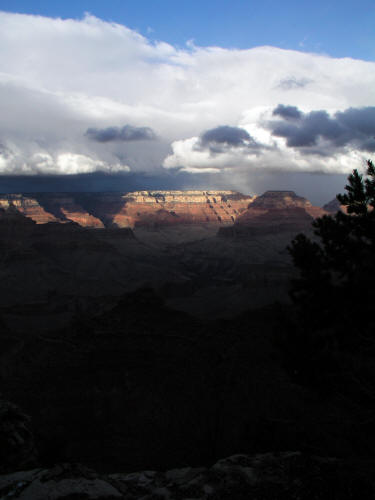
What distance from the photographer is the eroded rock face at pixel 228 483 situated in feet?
32.9

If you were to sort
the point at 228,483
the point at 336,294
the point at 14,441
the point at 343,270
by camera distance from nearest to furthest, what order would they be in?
the point at 228,483 < the point at 336,294 < the point at 343,270 < the point at 14,441

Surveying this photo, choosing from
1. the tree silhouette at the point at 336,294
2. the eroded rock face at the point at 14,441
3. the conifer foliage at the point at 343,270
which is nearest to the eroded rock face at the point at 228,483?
the tree silhouette at the point at 336,294

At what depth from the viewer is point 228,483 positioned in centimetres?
1083

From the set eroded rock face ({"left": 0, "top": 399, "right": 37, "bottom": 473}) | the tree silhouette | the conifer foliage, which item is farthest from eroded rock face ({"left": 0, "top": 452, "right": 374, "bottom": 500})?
the conifer foliage

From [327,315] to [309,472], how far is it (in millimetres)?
5043

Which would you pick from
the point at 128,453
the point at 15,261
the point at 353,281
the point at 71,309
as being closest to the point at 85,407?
the point at 128,453

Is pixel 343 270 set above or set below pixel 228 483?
above

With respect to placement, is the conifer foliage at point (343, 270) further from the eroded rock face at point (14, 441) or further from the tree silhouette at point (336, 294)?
the eroded rock face at point (14, 441)

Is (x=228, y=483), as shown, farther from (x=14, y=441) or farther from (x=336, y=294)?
(x=14, y=441)

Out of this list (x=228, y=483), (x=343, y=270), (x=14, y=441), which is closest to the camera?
(x=228, y=483)

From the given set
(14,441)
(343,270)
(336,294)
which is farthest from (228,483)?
(14,441)

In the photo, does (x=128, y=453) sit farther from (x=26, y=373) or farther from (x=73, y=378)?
(x=26, y=373)

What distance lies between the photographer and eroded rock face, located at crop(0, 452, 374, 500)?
10.0 metres

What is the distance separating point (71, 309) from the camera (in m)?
75.1
